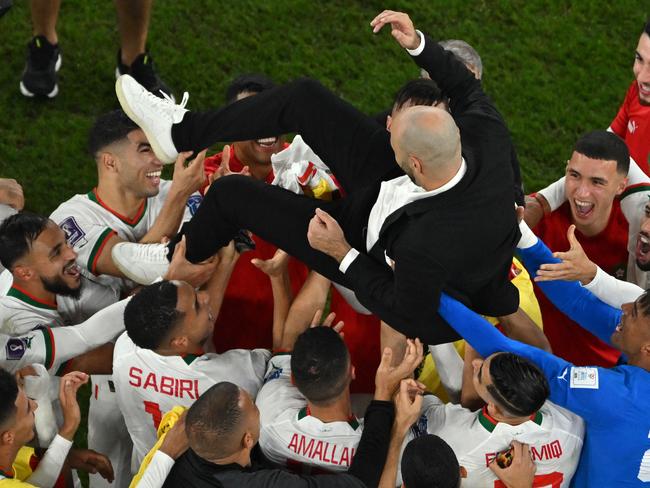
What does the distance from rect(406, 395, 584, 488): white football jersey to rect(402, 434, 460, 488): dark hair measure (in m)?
0.32

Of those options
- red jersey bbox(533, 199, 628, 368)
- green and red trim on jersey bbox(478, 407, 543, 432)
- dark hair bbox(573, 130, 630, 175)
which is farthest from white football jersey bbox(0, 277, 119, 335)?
dark hair bbox(573, 130, 630, 175)

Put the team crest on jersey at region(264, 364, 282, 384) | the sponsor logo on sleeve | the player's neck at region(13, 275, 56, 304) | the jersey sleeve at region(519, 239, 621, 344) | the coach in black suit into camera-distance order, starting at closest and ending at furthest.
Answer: the coach in black suit
the sponsor logo on sleeve
the team crest on jersey at region(264, 364, 282, 384)
the jersey sleeve at region(519, 239, 621, 344)
the player's neck at region(13, 275, 56, 304)

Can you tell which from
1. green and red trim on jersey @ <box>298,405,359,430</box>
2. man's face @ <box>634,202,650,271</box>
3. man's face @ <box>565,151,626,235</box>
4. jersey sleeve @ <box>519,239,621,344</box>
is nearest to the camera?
green and red trim on jersey @ <box>298,405,359,430</box>

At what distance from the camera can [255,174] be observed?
15.0 ft

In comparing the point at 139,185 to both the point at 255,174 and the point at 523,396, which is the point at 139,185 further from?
the point at 523,396

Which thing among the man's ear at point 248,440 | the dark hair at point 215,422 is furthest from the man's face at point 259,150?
the man's ear at point 248,440

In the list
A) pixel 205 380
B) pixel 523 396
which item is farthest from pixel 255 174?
pixel 523 396

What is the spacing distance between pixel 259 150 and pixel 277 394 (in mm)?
1481

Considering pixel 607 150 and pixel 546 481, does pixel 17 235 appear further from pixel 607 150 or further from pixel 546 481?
pixel 607 150

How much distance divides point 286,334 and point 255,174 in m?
1.08

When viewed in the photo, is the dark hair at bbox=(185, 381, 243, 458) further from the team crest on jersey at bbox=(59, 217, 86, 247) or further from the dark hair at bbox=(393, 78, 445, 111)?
the dark hair at bbox=(393, 78, 445, 111)

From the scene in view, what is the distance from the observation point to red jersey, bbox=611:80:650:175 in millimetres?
4863

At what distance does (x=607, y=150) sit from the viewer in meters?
4.21

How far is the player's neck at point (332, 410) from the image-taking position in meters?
3.32
